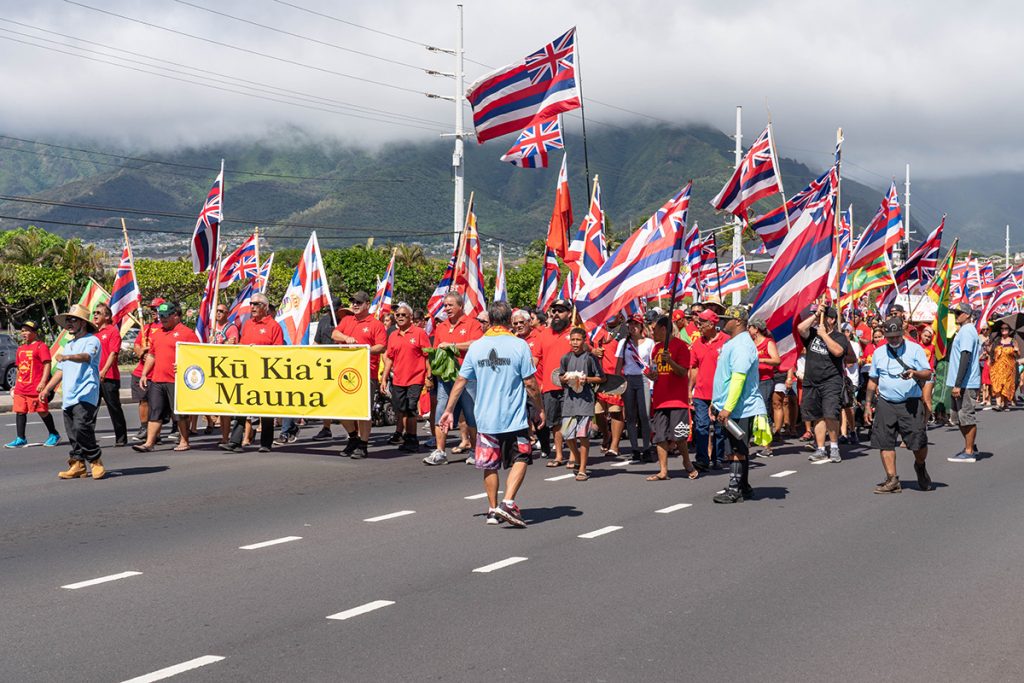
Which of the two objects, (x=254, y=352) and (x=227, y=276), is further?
(x=227, y=276)

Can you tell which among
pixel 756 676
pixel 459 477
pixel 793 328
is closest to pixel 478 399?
pixel 459 477

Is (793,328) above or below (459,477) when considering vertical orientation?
above

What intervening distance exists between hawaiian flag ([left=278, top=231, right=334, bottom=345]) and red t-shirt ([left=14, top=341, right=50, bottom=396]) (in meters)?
3.18

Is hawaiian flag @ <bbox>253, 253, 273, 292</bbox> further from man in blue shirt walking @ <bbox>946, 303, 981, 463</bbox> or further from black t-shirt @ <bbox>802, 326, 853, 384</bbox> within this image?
man in blue shirt walking @ <bbox>946, 303, 981, 463</bbox>

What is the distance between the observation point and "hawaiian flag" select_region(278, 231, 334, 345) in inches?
603

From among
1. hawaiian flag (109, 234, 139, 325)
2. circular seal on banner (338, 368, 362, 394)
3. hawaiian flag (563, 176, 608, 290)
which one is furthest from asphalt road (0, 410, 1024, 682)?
hawaiian flag (109, 234, 139, 325)

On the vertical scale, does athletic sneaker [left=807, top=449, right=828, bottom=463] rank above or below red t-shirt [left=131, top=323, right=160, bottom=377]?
below

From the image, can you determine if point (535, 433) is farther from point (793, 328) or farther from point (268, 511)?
point (268, 511)

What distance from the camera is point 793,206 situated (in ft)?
70.2

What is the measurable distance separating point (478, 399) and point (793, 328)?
5.56m

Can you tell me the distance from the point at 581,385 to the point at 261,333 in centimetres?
466

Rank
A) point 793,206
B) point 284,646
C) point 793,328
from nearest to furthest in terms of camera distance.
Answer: point 284,646
point 793,328
point 793,206

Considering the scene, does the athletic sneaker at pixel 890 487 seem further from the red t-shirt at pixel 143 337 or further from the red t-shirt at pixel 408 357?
the red t-shirt at pixel 143 337

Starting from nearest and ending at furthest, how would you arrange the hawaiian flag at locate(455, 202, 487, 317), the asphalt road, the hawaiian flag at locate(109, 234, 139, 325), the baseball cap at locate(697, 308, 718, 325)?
the asphalt road
the baseball cap at locate(697, 308, 718, 325)
the hawaiian flag at locate(455, 202, 487, 317)
the hawaiian flag at locate(109, 234, 139, 325)
